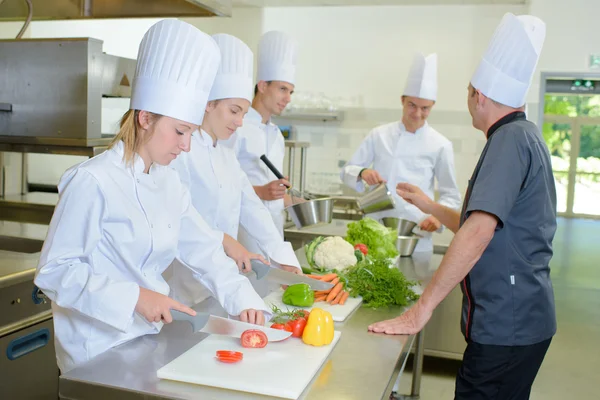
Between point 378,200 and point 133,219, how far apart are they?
1.72 metres

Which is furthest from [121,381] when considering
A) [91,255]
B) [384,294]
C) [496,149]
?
[496,149]

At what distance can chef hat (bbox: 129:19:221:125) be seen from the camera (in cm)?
164

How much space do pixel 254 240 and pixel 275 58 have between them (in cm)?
108

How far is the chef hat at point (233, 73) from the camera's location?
226 cm

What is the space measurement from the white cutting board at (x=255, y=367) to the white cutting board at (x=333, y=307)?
1.04 feet

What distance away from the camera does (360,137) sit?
688cm

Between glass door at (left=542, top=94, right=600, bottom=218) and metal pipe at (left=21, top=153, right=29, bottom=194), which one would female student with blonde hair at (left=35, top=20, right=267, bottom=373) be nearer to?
metal pipe at (left=21, top=153, right=29, bottom=194)

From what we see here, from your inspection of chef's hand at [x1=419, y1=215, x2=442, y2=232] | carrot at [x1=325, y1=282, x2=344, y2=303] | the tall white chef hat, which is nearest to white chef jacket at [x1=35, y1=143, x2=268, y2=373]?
carrot at [x1=325, y1=282, x2=344, y2=303]

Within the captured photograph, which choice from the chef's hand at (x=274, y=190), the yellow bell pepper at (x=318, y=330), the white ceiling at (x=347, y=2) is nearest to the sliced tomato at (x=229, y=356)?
the yellow bell pepper at (x=318, y=330)

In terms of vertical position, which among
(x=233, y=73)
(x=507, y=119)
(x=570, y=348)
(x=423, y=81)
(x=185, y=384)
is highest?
(x=423, y=81)

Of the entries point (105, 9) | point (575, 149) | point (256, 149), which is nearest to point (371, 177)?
point (256, 149)

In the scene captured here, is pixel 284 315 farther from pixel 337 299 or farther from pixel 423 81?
pixel 423 81

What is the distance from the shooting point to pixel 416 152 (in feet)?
12.6

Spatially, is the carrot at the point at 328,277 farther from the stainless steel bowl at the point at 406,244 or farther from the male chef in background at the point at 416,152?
the male chef in background at the point at 416,152
